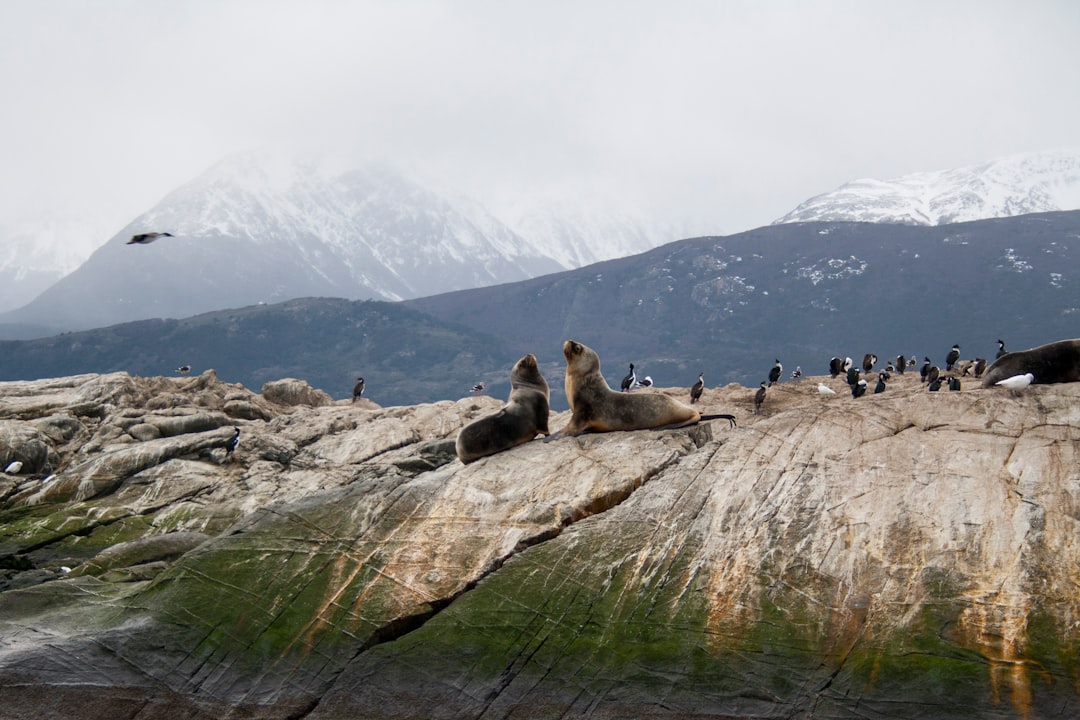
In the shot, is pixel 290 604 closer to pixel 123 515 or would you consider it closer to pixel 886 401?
pixel 123 515

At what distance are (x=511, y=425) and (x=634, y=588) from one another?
15.3 feet

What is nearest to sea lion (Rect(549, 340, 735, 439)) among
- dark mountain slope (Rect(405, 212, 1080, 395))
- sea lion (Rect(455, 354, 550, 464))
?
sea lion (Rect(455, 354, 550, 464))

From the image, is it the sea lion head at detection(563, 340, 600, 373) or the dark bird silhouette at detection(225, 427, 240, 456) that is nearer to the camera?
the sea lion head at detection(563, 340, 600, 373)

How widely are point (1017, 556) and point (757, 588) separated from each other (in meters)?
3.41

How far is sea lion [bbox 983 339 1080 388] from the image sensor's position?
15.2 meters

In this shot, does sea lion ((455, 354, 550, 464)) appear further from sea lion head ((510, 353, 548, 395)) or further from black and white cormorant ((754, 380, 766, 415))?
black and white cormorant ((754, 380, 766, 415))

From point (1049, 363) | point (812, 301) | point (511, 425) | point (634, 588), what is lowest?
point (634, 588)

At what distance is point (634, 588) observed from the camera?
13047mm

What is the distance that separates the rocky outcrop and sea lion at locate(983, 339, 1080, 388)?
0.74 metres

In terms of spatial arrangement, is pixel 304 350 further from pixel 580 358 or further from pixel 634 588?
pixel 634 588

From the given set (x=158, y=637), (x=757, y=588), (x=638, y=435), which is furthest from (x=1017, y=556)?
(x=158, y=637)

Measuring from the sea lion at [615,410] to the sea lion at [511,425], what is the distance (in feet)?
1.92

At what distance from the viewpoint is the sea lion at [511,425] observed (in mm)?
Result: 16469

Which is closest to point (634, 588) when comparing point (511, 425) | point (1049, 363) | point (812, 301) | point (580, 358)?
point (511, 425)
